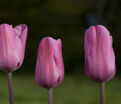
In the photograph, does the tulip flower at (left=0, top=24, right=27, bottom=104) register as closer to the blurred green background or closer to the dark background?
the blurred green background

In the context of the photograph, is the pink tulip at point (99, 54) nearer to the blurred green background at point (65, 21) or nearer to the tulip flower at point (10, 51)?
the tulip flower at point (10, 51)

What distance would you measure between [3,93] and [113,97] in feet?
8.13

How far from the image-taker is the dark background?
54.0 feet

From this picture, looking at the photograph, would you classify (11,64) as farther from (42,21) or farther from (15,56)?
(42,21)

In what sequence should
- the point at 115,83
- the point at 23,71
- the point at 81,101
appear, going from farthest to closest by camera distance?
the point at 23,71, the point at 115,83, the point at 81,101

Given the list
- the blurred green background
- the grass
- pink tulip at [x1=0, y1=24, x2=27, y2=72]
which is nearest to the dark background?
the blurred green background

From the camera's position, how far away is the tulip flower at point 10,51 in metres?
1.45

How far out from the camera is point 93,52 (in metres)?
1.41

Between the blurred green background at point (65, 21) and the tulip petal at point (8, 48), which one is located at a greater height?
the tulip petal at point (8, 48)

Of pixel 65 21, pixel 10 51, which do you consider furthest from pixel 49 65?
pixel 65 21

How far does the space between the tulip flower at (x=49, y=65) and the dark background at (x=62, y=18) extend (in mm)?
14164

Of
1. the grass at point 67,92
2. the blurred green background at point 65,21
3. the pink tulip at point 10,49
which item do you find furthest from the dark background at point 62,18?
the pink tulip at point 10,49

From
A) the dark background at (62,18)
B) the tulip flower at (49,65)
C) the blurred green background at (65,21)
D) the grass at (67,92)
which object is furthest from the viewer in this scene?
the dark background at (62,18)

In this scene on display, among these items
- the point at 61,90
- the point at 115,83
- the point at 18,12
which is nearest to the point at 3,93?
the point at 61,90
